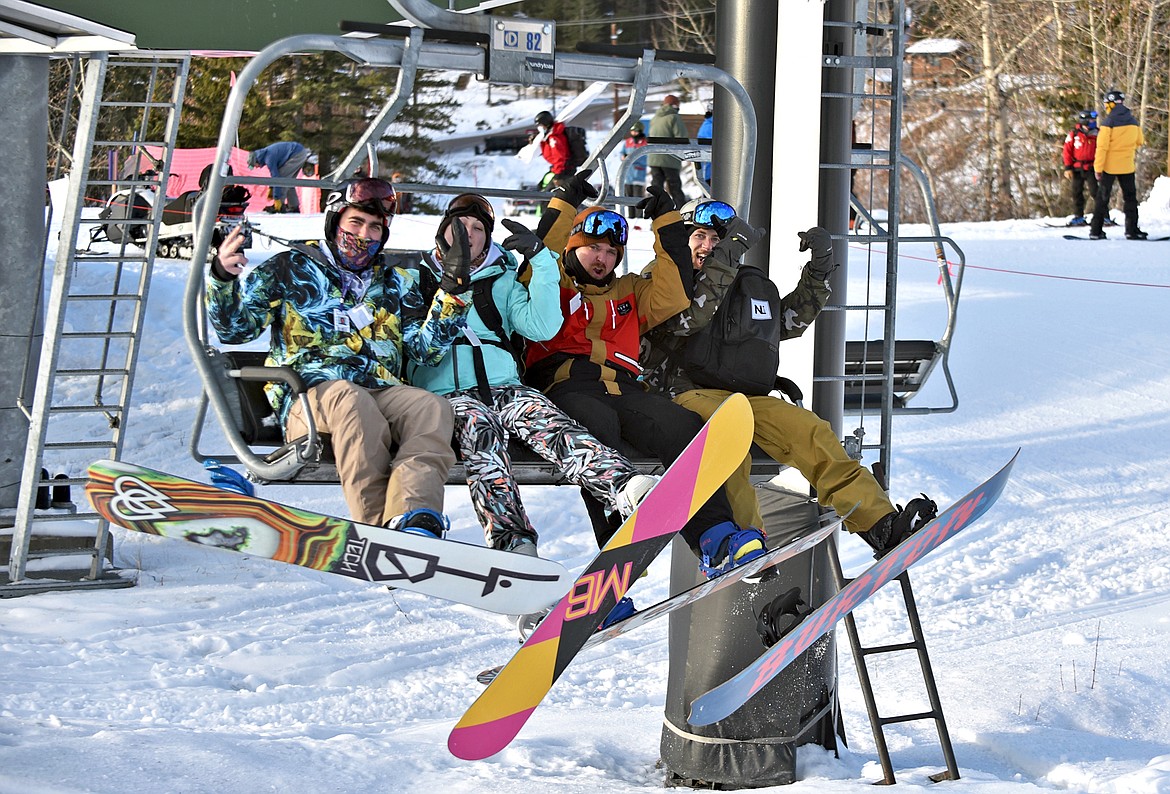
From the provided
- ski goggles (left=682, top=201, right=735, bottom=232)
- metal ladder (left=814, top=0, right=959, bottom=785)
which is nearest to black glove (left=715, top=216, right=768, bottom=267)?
ski goggles (left=682, top=201, right=735, bottom=232)

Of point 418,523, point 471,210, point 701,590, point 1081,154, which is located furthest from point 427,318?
point 1081,154

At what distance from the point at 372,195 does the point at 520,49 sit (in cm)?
67

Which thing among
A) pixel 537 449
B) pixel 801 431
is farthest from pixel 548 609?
pixel 801 431

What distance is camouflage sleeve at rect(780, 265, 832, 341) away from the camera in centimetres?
541

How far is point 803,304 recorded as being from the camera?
5.46 meters

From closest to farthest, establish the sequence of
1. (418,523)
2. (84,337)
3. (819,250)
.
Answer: (418,523) < (819,250) < (84,337)

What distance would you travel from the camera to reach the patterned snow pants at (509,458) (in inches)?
175

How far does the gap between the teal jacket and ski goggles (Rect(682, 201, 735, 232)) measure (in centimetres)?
68

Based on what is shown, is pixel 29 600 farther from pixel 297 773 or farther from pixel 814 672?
pixel 814 672

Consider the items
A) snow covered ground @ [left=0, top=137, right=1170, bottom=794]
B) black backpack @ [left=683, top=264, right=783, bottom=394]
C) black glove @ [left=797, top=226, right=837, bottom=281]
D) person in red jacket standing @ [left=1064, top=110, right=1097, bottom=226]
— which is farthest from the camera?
person in red jacket standing @ [left=1064, top=110, right=1097, bottom=226]

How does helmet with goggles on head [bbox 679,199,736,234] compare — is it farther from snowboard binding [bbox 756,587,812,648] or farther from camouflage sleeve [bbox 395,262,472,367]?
snowboard binding [bbox 756,587,812,648]

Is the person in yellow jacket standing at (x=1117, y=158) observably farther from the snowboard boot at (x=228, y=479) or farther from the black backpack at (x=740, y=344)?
the snowboard boot at (x=228, y=479)

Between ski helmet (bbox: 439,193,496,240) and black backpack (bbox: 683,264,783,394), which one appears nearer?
ski helmet (bbox: 439,193,496,240)

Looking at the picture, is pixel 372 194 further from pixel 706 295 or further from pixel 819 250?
pixel 819 250
